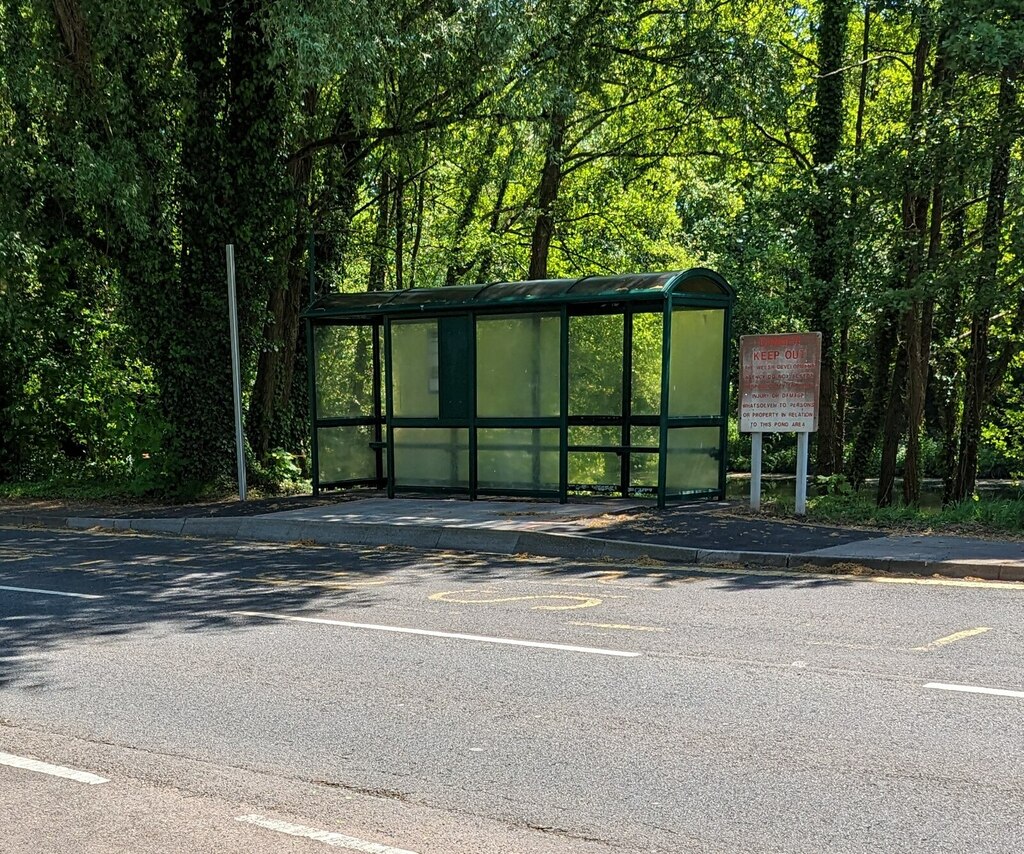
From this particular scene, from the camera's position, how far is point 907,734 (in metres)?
5.08

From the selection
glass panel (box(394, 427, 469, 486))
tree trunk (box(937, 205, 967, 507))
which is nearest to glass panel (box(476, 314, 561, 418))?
glass panel (box(394, 427, 469, 486))

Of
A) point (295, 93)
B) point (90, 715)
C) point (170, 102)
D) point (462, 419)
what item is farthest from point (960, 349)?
point (90, 715)

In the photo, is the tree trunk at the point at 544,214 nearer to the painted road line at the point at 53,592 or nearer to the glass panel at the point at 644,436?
the glass panel at the point at 644,436

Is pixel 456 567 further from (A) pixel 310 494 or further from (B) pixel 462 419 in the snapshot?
(A) pixel 310 494

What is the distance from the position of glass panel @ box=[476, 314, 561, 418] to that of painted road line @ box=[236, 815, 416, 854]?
10427mm

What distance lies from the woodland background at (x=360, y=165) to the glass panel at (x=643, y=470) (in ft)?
13.1

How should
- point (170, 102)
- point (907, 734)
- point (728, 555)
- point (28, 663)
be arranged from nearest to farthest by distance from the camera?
point (907, 734) < point (28, 663) < point (728, 555) < point (170, 102)

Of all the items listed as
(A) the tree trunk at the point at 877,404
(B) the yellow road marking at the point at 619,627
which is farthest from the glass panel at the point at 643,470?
(A) the tree trunk at the point at 877,404

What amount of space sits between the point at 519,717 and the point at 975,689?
251 centimetres

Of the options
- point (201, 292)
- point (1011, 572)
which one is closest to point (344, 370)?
point (201, 292)

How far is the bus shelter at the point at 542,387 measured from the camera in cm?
1387

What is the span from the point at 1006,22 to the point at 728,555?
7887 mm

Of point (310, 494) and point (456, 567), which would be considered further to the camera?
point (310, 494)

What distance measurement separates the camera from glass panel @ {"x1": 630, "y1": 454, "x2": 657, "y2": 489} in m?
14.7
